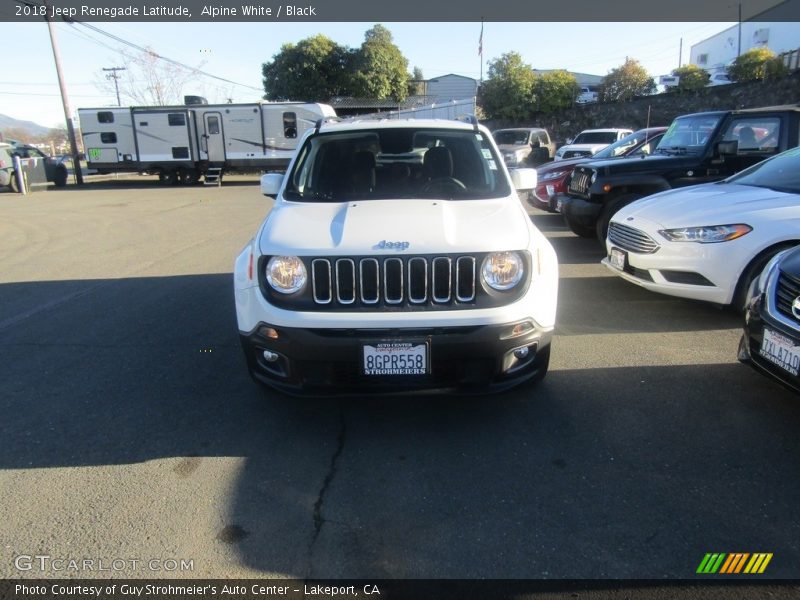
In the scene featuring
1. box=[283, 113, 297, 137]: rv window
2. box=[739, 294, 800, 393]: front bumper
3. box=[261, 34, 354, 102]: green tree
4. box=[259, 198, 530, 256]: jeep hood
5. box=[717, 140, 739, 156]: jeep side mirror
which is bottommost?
box=[739, 294, 800, 393]: front bumper

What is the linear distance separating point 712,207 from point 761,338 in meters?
2.28

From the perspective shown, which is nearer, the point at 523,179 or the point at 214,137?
the point at 523,179

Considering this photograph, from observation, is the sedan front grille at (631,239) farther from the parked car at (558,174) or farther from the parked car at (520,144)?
the parked car at (520,144)

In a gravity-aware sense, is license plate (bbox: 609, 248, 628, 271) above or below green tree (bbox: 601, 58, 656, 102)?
below

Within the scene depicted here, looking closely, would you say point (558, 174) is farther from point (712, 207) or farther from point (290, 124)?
point (290, 124)

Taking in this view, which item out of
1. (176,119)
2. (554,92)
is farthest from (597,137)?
(554,92)

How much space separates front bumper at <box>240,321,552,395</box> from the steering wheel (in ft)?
4.65

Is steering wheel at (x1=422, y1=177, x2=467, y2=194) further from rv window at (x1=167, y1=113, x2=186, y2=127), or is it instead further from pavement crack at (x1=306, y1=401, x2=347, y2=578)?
rv window at (x1=167, y1=113, x2=186, y2=127)

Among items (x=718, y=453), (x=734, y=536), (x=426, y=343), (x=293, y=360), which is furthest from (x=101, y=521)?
(x=718, y=453)

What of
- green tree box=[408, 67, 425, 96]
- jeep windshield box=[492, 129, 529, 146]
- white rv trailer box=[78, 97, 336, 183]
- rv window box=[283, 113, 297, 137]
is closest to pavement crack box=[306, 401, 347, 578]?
jeep windshield box=[492, 129, 529, 146]

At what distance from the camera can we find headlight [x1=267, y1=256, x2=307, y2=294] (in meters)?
3.34

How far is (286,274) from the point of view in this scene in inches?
133

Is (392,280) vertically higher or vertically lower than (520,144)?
lower

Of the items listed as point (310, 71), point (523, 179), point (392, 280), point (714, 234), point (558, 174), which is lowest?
point (714, 234)
